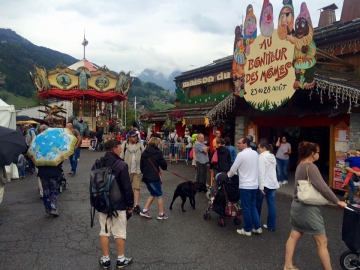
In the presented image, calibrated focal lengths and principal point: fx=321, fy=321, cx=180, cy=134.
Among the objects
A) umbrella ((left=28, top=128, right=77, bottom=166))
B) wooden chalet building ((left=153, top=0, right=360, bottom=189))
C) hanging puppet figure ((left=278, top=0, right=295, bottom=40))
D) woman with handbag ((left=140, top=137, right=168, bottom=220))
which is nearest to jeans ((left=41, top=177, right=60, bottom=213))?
umbrella ((left=28, top=128, right=77, bottom=166))

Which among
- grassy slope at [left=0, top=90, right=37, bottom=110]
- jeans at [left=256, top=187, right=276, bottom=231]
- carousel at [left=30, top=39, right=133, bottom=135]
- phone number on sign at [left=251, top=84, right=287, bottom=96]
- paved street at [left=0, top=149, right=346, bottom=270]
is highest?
grassy slope at [left=0, top=90, right=37, bottom=110]

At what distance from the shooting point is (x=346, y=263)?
4348 millimetres

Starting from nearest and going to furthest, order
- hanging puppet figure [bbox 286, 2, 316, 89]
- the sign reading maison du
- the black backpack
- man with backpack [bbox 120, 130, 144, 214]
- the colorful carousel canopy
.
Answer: the black backpack < man with backpack [bbox 120, 130, 144, 214] < hanging puppet figure [bbox 286, 2, 316, 89] < the sign reading maison du < the colorful carousel canopy

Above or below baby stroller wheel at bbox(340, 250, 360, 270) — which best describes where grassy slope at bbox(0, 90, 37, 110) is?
above

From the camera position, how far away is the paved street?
15.1 feet

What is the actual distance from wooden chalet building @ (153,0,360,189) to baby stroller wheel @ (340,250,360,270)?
15.9 ft

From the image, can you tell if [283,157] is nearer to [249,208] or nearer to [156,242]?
[249,208]

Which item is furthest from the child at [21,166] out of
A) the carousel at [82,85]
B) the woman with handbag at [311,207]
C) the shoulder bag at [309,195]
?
the carousel at [82,85]

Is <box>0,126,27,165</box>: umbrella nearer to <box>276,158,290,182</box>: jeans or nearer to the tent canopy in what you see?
the tent canopy

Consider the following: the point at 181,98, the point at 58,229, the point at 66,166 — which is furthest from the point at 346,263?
the point at 181,98

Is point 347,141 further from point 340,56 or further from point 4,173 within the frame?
point 4,173

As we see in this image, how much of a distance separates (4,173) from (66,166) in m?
9.05

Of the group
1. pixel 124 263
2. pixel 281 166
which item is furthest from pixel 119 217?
pixel 281 166

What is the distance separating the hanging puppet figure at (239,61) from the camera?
36.7ft
